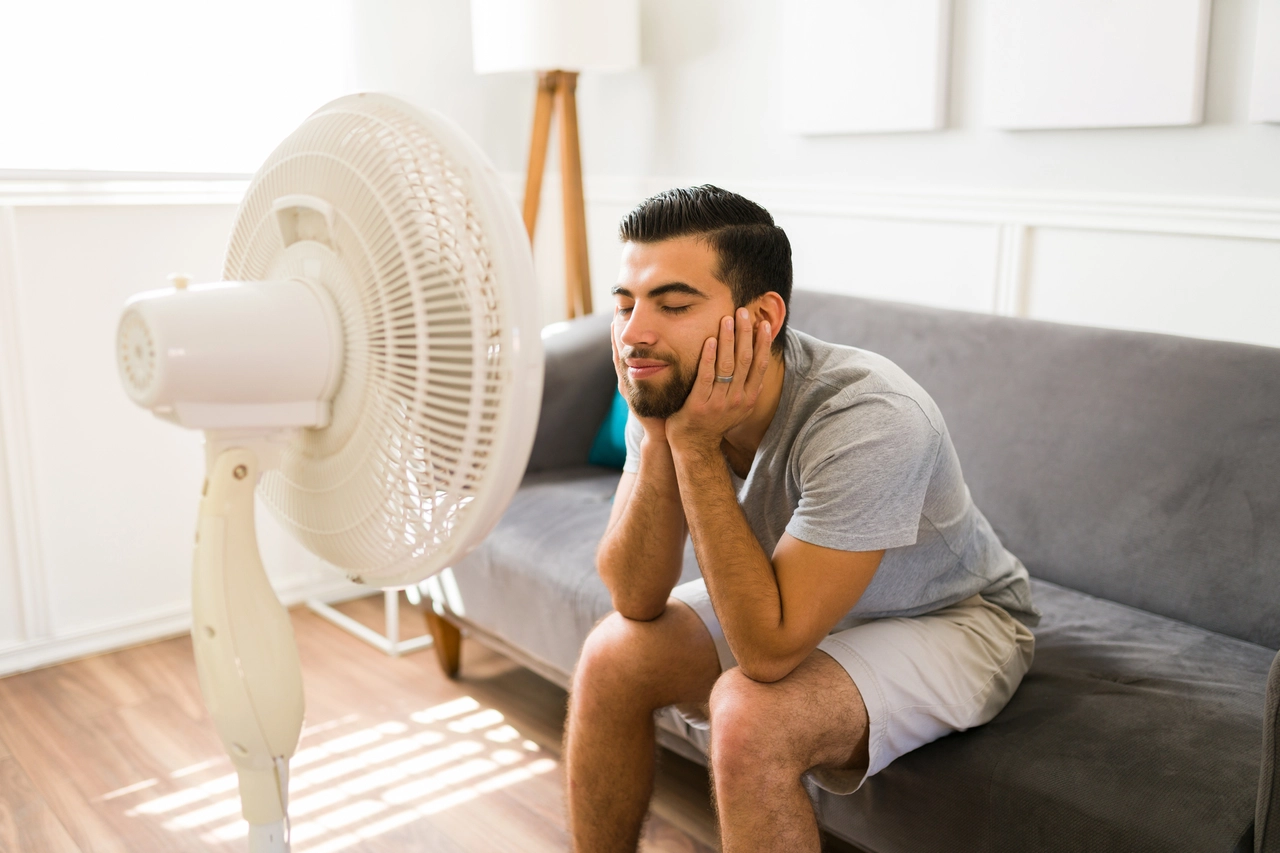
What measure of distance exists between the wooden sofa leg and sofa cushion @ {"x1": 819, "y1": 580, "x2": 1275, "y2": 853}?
1097 mm

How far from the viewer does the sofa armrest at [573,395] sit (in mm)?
2340

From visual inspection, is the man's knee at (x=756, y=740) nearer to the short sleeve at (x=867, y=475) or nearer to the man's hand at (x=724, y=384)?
the short sleeve at (x=867, y=475)

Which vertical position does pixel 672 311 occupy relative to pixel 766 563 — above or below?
above

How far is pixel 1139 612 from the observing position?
1.70 metres

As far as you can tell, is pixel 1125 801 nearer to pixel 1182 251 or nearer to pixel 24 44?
pixel 1182 251

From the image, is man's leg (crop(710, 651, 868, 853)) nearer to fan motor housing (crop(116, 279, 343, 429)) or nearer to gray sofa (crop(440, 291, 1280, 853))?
gray sofa (crop(440, 291, 1280, 853))

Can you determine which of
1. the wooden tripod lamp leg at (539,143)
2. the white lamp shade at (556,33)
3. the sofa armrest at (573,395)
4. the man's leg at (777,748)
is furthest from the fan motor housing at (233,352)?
the wooden tripod lamp leg at (539,143)

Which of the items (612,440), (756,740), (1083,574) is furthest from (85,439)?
(1083,574)

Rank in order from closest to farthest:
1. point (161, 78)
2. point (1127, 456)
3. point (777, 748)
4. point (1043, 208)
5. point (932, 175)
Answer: point (777, 748) < point (1127, 456) < point (1043, 208) < point (932, 175) < point (161, 78)

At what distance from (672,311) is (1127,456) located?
85 cm

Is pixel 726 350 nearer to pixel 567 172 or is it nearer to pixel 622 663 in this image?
pixel 622 663

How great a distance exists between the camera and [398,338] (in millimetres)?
778

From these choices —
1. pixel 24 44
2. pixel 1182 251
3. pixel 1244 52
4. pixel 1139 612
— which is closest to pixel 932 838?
pixel 1139 612

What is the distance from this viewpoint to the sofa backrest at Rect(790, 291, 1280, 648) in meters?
1.60
